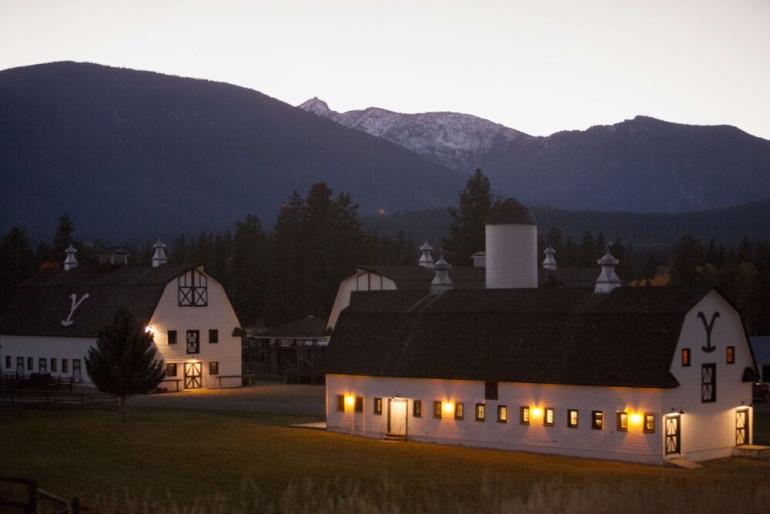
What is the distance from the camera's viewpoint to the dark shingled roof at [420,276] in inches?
3098

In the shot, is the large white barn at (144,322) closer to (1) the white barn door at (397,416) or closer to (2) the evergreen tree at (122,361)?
(2) the evergreen tree at (122,361)

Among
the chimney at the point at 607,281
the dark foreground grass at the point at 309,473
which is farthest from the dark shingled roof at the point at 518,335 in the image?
the dark foreground grass at the point at 309,473

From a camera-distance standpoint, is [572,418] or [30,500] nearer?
[30,500]

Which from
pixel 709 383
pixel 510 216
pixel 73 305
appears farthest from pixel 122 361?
pixel 709 383

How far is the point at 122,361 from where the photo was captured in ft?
172

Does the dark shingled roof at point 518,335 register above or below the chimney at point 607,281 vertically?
below

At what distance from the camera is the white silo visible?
58.5 meters

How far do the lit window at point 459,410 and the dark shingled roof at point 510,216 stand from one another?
1339 centimetres

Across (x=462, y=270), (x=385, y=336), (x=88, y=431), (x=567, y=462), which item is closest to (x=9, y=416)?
(x=88, y=431)

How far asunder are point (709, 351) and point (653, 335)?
A: 103 inches

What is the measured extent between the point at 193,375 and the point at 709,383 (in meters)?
37.5

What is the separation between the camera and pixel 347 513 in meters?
27.5

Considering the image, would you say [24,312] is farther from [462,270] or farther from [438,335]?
[438,335]

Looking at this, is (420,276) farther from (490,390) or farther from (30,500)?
A: (30,500)
